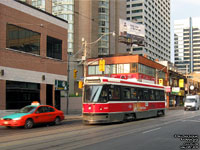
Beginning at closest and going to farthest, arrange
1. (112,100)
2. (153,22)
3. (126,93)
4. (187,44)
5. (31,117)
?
(31,117)
(112,100)
(126,93)
(153,22)
(187,44)

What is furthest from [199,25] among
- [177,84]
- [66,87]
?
[66,87]

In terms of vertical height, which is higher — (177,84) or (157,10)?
(157,10)

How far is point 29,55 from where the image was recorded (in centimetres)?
2714

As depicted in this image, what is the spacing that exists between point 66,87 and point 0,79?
10.4 m

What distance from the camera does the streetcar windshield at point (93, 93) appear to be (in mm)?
18134

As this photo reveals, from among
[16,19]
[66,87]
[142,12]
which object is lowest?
[66,87]

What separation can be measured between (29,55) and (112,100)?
12145 millimetres

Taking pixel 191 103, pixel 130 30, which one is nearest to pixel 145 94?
pixel 191 103

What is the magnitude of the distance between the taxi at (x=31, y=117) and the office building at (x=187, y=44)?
163 metres

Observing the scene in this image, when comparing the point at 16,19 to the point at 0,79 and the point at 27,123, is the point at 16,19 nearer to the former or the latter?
the point at 0,79

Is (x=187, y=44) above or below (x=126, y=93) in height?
above

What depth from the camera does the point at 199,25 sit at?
179625mm

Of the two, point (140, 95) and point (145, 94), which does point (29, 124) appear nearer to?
point (140, 95)

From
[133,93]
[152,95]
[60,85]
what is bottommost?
[152,95]
